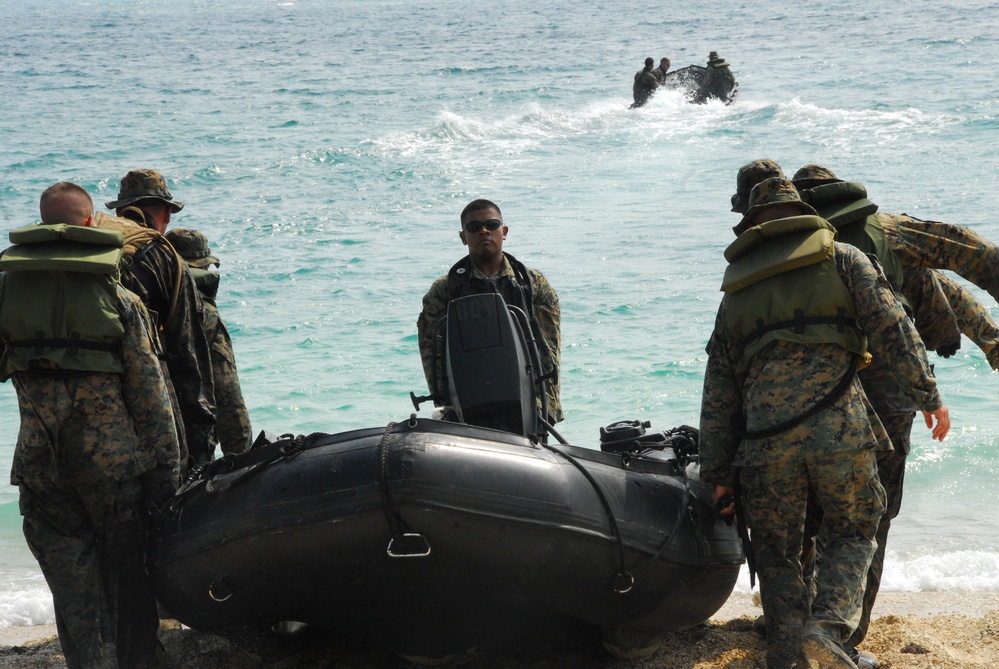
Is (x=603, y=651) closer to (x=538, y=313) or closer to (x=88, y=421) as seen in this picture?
(x=538, y=313)

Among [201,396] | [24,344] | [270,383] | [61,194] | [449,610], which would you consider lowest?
[270,383]

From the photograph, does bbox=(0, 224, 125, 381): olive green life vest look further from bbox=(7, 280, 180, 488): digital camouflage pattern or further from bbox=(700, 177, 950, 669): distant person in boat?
bbox=(700, 177, 950, 669): distant person in boat

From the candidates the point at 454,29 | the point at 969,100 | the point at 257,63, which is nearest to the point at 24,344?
the point at 969,100

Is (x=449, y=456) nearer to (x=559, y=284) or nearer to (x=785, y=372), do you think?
(x=785, y=372)

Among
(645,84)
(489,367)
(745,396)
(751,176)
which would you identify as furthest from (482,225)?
(645,84)

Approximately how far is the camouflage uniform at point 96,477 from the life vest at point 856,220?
2.21 metres

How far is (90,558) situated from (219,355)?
1.16 metres

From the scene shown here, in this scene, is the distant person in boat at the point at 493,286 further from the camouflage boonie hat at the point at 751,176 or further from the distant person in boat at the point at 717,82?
the distant person in boat at the point at 717,82

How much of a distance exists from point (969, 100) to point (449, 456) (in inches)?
740

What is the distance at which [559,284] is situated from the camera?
1129 cm

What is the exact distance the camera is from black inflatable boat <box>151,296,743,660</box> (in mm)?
3248

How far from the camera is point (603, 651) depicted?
156 inches

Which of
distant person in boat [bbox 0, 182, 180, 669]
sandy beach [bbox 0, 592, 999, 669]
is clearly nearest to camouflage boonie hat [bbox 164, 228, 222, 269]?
distant person in boat [bbox 0, 182, 180, 669]

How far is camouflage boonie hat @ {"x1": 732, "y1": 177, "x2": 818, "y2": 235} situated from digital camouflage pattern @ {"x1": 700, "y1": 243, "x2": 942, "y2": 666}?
211 mm
